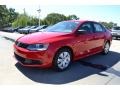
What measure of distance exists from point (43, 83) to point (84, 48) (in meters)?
2.22

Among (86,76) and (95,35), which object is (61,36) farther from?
(95,35)

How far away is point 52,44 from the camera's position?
Answer: 5.54 meters

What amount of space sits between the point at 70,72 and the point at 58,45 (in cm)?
86

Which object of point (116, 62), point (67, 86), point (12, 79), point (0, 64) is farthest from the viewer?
point (116, 62)

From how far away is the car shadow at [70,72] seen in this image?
209 inches

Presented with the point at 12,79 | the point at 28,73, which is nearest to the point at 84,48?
the point at 28,73

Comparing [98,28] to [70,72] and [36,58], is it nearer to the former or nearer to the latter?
[70,72]

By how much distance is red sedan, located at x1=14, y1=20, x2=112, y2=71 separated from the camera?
5496mm

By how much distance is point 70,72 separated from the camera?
5.93 m

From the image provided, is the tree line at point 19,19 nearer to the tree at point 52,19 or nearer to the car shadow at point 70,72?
the tree at point 52,19

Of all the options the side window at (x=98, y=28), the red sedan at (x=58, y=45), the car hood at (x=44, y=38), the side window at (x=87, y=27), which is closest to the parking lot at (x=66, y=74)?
the red sedan at (x=58, y=45)

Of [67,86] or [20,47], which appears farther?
[20,47]

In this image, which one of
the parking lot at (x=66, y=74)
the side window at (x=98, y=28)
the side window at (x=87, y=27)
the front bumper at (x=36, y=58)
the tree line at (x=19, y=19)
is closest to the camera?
the parking lot at (x=66, y=74)

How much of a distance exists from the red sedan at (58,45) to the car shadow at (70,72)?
9.3 inches
